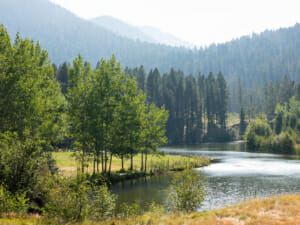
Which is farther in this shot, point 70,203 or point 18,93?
point 18,93

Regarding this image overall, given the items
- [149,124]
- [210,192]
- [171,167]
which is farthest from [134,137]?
[210,192]

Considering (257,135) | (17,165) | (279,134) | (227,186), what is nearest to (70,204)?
(17,165)

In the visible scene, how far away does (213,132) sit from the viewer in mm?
128500

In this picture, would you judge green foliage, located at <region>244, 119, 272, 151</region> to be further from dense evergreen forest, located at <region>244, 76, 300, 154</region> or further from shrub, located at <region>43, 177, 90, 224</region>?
shrub, located at <region>43, 177, 90, 224</region>

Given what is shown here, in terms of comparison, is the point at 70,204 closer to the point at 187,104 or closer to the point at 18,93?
the point at 18,93

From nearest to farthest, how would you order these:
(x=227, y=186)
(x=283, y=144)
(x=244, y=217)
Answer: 1. (x=244, y=217)
2. (x=227, y=186)
3. (x=283, y=144)

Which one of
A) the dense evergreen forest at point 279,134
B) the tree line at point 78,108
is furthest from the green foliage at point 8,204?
the dense evergreen forest at point 279,134

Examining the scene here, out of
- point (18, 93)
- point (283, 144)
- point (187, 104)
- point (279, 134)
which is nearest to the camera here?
point (18, 93)

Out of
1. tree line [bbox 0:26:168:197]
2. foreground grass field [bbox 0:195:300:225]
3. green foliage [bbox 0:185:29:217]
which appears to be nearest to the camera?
foreground grass field [bbox 0:195:300:225]

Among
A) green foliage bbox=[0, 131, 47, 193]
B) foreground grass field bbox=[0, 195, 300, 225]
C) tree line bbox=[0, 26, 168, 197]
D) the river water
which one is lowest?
the river water

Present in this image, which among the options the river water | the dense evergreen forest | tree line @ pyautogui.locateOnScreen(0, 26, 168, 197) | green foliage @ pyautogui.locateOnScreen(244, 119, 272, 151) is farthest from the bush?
tree line @ pyautogui.locateOnScreen(0, 26, 168, 197)

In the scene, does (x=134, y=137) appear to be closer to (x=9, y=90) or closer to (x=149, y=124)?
(x=149, y=124)

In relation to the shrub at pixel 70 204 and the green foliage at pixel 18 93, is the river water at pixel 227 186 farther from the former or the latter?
the shrub at pixel 70 204

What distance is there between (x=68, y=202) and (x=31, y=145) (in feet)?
13.4
